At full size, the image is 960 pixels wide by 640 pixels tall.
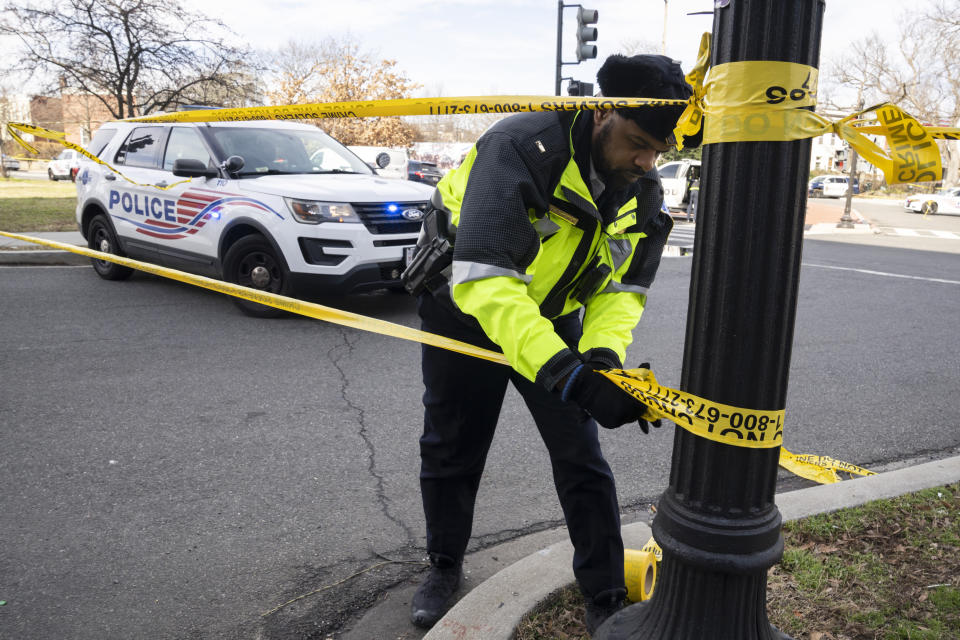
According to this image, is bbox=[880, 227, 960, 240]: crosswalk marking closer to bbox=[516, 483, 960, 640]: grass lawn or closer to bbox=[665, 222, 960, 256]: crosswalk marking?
bbox=[665, 222, 960, 256]: crosswalk marking

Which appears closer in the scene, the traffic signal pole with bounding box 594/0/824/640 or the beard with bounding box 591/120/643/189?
the traffic signal pole with bounding box 594/0/824/640

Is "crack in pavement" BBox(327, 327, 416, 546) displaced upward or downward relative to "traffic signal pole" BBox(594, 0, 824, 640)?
downward

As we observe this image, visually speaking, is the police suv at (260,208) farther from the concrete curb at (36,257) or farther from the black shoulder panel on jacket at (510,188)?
the black shoulder panel on jacket at (510,188)

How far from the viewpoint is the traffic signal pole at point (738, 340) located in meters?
1.42

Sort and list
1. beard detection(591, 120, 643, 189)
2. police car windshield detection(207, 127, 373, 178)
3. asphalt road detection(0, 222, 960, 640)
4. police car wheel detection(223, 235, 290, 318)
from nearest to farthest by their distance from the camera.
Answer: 1. beard detection(591, 120, 643, 189)
2. asphalt road detection(0, 222, 960, 640)
3. police car wheel detection(223, 235, 290, 318)
4. police car windshield detection(207, 127, 373, 178)

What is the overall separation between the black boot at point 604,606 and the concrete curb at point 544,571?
6.7 inches

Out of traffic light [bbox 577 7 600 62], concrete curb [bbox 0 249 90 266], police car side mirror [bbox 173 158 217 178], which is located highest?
traffic light [bbox 577 7 600 62]

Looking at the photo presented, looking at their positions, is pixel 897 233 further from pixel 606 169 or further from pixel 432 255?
pixel 432 255

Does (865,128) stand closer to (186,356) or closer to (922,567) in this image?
(922,567)

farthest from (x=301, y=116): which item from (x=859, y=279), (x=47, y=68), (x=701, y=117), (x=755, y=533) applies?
(x=47, y=68)

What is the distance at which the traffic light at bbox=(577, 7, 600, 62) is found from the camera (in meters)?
13.6

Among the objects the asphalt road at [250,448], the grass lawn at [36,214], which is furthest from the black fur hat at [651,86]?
the grass lawn at [36,214]

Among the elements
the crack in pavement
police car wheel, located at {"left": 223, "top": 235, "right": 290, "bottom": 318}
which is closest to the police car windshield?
police car wheel, located at {"left": 223, "top": 235, "right": 290, "bottom": 318}

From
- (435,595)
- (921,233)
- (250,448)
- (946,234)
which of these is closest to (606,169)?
(435,595)
